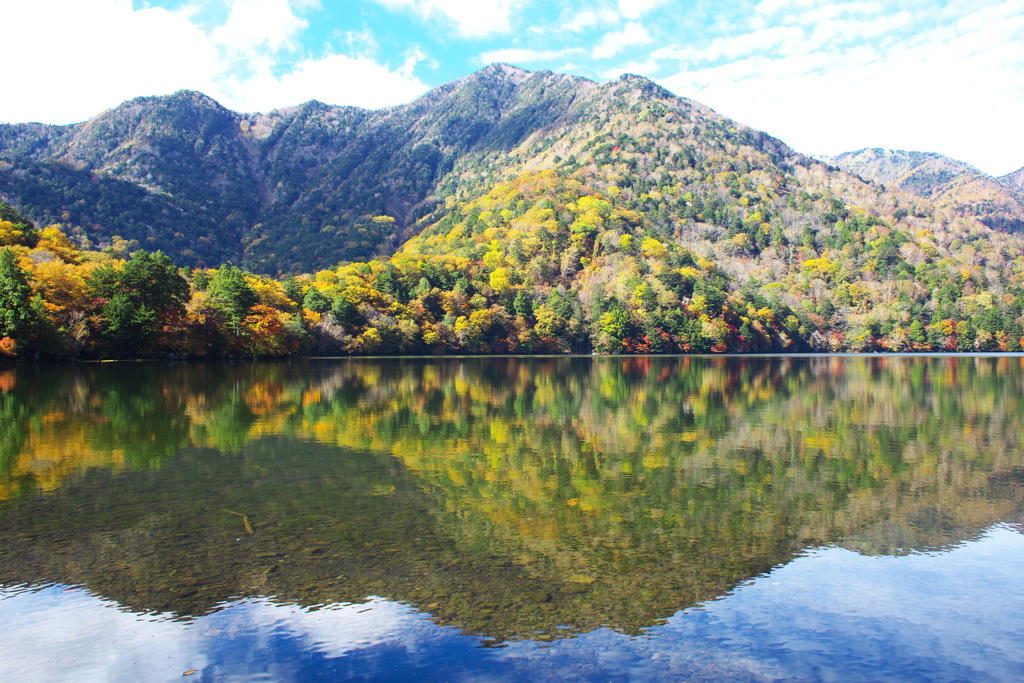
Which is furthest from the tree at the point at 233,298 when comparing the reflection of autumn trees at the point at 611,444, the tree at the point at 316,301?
the reflection of autumn trees at the point at 611,444

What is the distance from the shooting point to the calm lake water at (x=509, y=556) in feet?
22.3

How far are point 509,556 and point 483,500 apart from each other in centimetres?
301

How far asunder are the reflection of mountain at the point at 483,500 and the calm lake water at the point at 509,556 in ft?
0.21

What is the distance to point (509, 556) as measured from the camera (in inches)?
363

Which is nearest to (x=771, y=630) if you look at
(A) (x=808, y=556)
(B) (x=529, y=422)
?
(A) (x=808, y=556)

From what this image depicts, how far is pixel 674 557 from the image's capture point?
927cm

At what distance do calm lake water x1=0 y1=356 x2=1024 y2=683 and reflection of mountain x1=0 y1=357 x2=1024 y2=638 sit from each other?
63mm

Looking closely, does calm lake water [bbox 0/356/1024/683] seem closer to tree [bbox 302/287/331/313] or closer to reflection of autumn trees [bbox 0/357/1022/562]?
reflection of autumn trees [bbox 0/357/1022/562]

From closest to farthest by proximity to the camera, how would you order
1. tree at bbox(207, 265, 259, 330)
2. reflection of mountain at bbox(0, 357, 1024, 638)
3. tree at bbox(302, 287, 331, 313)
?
reflection of mountain at bbox(0, 357, 1024, 638)
tree at bbox(207, 265, 259, 330)
tree at bbox(302, 287, 331, 313)

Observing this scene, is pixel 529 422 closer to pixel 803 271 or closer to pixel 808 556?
pixel 808 556

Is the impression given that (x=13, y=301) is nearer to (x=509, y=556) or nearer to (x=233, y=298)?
(x=233, y=298)

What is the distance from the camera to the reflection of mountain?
8.40 m

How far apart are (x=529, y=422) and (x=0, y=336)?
5694 centimetres

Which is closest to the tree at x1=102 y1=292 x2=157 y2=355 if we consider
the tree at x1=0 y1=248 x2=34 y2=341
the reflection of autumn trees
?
the tree at x1=0 y1=248 x2=34 y2=341
